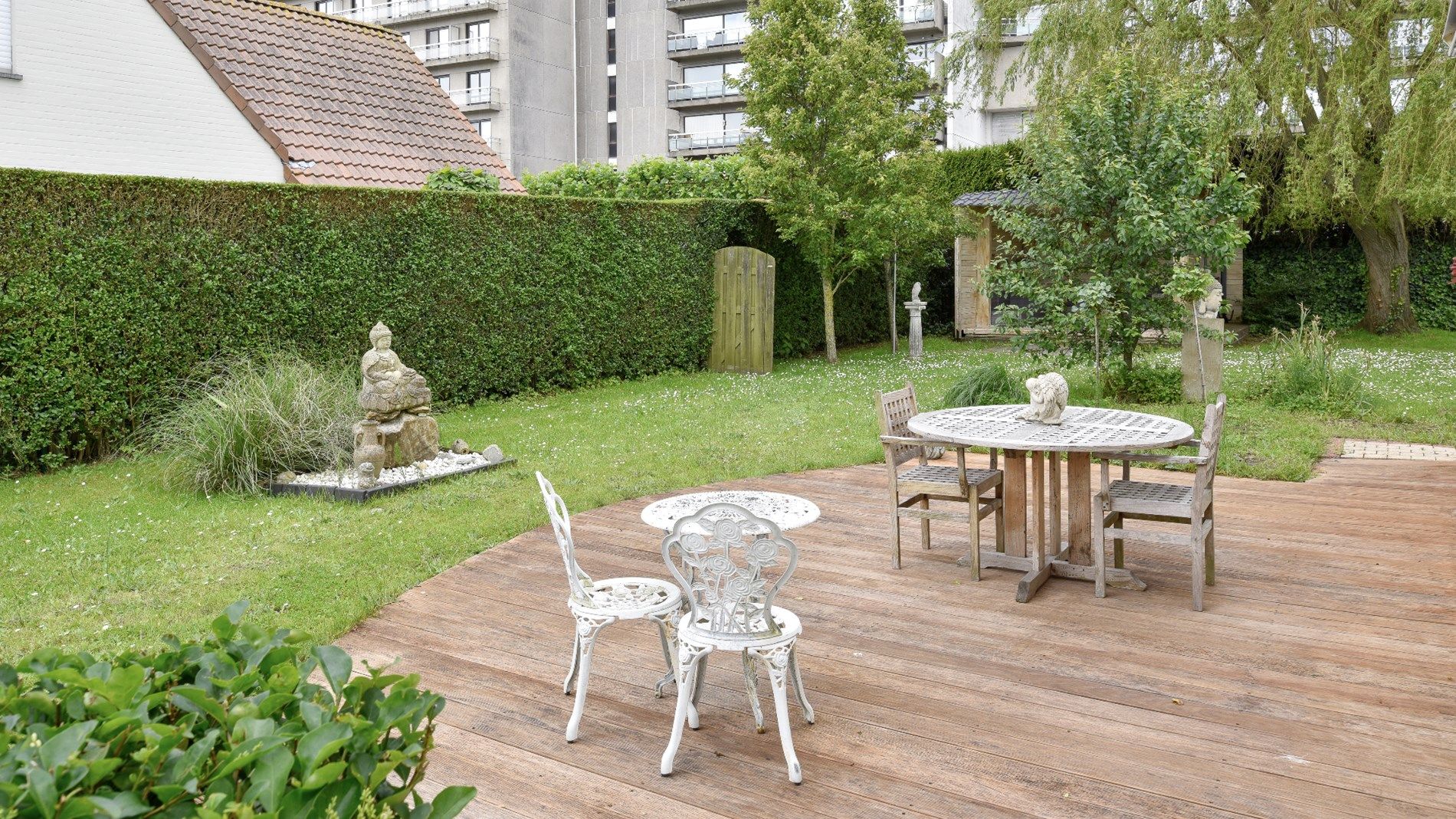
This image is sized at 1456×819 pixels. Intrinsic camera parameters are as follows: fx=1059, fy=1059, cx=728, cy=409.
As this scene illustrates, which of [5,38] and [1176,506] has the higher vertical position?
[5,38]

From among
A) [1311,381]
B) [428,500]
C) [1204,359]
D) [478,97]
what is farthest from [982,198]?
[478,97]

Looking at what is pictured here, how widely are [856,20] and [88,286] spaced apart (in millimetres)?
12983

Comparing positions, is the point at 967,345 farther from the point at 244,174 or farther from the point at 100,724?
the point at 100,724

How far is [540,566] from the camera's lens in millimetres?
6289

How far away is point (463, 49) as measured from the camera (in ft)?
136

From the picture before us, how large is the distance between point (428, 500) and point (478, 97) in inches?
1417

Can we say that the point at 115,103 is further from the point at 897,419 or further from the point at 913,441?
the point at 913,441

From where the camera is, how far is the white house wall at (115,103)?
11.8 metres

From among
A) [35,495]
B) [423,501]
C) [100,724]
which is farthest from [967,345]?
[100,724]

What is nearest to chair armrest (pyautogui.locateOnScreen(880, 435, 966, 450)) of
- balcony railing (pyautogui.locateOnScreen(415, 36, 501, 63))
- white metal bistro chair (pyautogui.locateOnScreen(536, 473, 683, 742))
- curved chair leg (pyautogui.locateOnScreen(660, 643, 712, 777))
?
white metal bistro chair (pyautogui.locateOnScreen(536, 473, 683, 742))

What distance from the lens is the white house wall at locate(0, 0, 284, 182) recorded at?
1178 centimetres

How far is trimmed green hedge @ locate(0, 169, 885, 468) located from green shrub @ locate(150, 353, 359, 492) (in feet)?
2.36

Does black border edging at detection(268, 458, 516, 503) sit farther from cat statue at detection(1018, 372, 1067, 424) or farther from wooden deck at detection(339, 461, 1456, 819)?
cat statue at detection(1018, 372, 1067, 424)

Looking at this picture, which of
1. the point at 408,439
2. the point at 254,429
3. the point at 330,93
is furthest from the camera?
the point at 330,93
